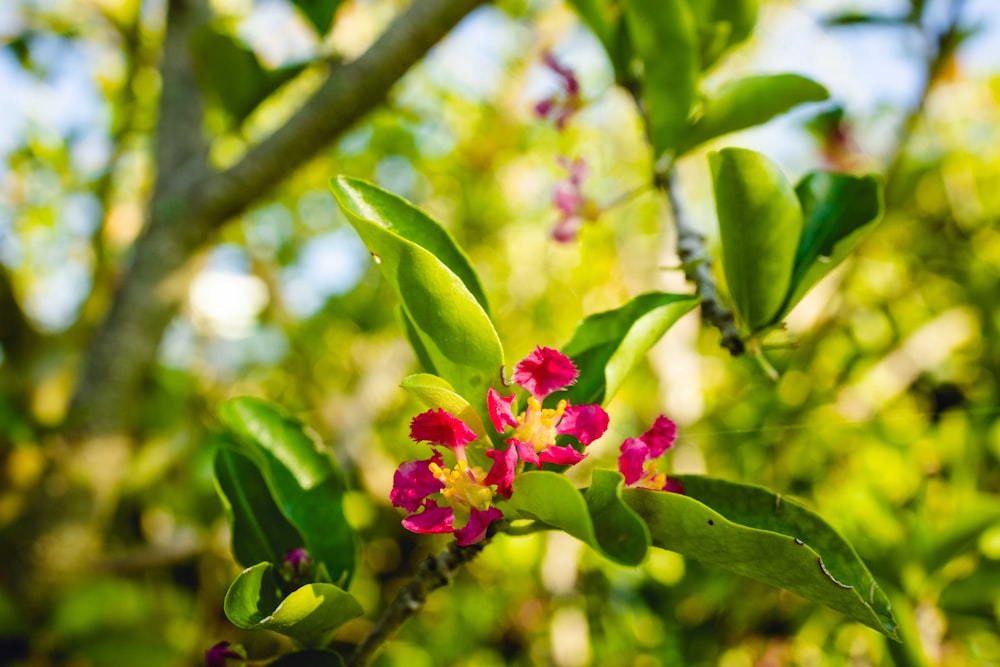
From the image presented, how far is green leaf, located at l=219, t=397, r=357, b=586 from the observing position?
0.85 meters

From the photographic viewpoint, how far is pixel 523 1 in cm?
344

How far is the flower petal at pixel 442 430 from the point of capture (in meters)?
0.69

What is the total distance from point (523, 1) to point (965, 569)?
2971mm

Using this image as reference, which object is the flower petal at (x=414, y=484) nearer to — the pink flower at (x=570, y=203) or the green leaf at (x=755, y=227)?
the green leaf at (x=755, y=227)

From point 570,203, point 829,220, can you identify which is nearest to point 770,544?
point 829,220

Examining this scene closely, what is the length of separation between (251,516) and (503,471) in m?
0.36

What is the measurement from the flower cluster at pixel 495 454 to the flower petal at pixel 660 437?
2cm

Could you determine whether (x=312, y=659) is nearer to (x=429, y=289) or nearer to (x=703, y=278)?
(x=429, y=289)

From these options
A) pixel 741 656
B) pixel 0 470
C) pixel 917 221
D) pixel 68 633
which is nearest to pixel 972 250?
pixel 917 221

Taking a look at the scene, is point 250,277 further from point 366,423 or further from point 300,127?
point 300,127

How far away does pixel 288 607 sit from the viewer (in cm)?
63

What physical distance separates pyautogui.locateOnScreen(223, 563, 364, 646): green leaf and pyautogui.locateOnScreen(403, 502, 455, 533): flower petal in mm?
89

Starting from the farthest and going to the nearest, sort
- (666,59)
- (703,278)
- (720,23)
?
(720,23)
(666,59)
(703,278)

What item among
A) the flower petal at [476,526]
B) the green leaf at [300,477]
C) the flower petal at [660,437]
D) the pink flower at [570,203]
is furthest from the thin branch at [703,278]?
the green leaf at [300,477]
